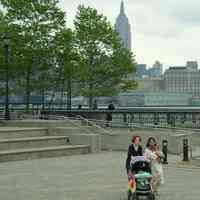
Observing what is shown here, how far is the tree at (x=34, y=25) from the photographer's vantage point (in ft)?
117

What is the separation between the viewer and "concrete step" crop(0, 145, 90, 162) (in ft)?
65.6

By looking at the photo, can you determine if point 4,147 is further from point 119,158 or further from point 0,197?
point 0,197

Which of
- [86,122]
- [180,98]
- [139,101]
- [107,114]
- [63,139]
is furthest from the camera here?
[180,98]

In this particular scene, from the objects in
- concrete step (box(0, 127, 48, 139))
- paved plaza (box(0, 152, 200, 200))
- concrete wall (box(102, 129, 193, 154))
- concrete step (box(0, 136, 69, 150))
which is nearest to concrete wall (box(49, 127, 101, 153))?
concrete step (box(0, 136, 69, 150))

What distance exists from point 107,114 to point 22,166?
48.1 feet

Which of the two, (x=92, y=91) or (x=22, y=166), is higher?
(x=92, y=91)

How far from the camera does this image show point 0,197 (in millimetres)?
11914

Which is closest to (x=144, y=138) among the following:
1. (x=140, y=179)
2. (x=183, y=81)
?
(x=140, y=179)

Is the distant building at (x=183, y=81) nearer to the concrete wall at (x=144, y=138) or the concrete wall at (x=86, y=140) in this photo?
the concrete wall at (x=144, y=138)

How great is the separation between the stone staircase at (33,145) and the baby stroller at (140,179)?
32.5ft

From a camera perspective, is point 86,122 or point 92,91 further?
point 92,91

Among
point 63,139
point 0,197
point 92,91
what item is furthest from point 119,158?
point 92,91

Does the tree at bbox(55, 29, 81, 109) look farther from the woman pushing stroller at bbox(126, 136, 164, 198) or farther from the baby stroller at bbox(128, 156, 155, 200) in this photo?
the baby stroller at bbox(128, 156, 155, 200)

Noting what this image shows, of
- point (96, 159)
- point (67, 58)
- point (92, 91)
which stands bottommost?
point (96, 159)
